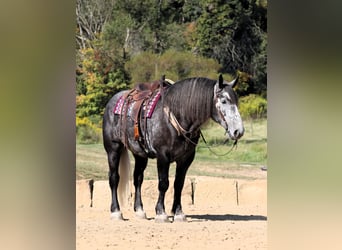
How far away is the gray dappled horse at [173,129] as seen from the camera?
4016mm

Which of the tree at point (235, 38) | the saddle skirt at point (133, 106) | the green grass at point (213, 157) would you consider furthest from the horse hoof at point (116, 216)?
the tree at point (235, 38)

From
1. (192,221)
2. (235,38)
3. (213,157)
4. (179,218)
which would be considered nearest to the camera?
(179,218)

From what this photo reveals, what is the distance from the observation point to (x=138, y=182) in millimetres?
4867

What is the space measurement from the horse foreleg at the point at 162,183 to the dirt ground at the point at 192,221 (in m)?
0.07

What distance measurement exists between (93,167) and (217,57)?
1691mm

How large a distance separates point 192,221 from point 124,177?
63 cm

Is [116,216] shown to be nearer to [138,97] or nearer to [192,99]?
[138,97]

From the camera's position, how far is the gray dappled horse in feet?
13.2

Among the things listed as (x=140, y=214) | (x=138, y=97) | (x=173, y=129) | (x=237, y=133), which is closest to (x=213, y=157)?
(x=140, y=214)

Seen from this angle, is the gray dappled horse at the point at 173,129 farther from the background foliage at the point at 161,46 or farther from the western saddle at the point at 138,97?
the background foliage at the point at 161,46

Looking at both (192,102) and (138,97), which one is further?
(138,97)
